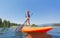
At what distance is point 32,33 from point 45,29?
0.11 meters

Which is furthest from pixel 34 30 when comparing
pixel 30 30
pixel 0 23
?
pixel 0 23

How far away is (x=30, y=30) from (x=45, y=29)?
0.35ft

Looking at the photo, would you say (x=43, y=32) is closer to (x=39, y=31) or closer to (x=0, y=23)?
(x=39, y=31)

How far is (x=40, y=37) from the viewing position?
1.04 meters

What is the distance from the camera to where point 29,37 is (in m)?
1.06

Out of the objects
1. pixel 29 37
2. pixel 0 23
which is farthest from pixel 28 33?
pixel 0 23

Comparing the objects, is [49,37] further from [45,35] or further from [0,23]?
[0,23]

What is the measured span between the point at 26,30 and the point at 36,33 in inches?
3.1

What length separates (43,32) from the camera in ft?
3.43

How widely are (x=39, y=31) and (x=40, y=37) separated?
51mm

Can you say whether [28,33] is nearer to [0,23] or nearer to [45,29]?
[45,29]

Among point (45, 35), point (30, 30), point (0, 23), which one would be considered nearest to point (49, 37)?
point (45, 35)

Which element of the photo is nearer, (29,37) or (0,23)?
(29,37)

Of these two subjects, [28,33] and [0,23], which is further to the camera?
[0,23]
